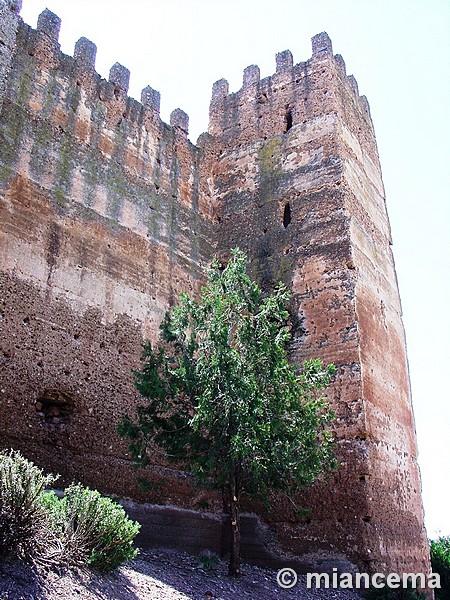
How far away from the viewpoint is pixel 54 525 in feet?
17.7

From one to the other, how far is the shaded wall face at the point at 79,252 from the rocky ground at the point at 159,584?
5.66 feet

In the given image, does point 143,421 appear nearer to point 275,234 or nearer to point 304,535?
point 304,535

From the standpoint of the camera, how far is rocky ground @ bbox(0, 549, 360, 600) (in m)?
4.59

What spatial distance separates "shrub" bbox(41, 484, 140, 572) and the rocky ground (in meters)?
0.17

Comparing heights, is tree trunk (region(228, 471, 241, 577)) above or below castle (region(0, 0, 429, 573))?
below

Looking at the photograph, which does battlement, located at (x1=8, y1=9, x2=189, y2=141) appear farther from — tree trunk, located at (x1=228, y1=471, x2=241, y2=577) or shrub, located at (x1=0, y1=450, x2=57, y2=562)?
shrub, located at (x1=0, y1=450, x2=57, y2=562)

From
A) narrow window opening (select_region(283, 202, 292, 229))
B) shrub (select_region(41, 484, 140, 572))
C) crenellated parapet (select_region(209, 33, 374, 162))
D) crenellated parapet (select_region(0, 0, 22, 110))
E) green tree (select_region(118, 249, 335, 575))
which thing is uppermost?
crenellated parapet (select_region(209, 33, 374, 162))

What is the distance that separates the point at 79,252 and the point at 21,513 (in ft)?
18.3

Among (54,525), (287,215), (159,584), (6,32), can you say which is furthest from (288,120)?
(54,525)

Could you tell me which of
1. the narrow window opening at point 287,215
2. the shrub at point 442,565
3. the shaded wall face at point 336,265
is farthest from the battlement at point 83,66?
the shrub at point 442,565

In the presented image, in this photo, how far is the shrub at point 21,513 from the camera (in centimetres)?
483

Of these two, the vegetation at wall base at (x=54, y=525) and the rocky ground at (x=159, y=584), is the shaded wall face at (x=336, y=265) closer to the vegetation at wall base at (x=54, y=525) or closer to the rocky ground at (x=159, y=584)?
the rocky ground at (x=159, y=584)

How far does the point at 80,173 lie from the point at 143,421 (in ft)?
16.3

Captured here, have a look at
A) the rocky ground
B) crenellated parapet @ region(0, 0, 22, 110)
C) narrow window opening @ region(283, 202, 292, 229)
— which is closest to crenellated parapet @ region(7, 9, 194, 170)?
narrow window opening @ region(283, 202, 292, 229)
